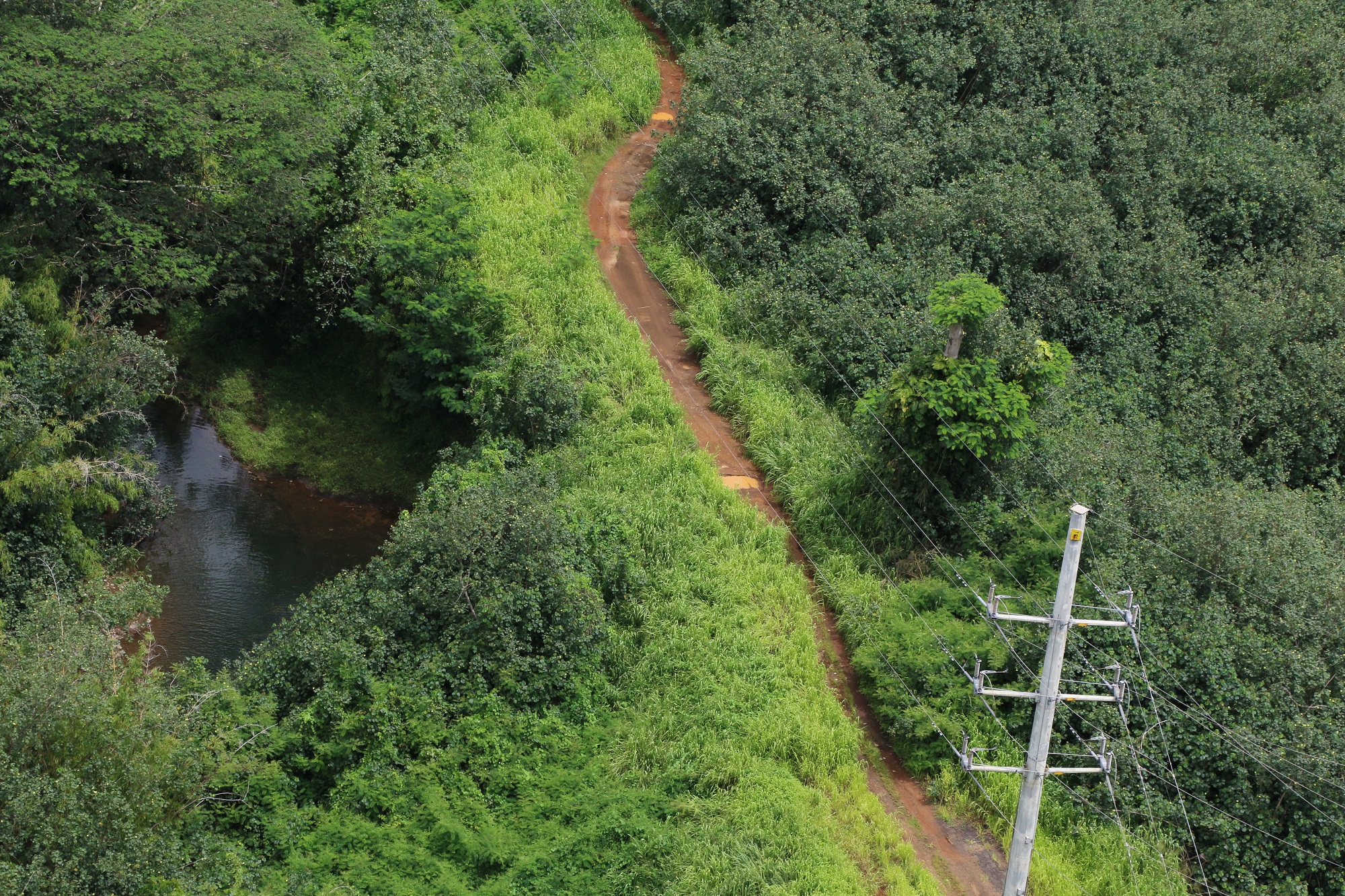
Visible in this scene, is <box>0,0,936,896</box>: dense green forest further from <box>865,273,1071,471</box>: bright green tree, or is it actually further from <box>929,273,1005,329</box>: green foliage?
<box>929,273,1005,329</box>: green foliage

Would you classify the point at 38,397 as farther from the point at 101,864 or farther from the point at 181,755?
the point at 101,864

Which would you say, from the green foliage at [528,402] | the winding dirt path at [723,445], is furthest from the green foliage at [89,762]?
the winding dirt path at [723,445]

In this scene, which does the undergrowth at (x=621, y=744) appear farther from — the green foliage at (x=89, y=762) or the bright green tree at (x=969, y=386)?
the bright green tree at (x=969, y=386)

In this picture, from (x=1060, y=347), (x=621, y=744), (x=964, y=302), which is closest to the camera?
(x=621, y=744)

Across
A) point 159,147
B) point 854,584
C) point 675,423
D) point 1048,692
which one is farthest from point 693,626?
point 159,147

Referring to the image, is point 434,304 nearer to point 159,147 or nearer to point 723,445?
point 159,147

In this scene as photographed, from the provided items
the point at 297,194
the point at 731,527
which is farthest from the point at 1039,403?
the point at 297,194
